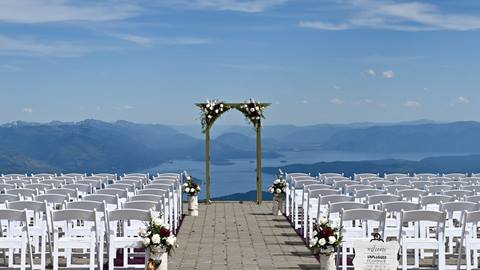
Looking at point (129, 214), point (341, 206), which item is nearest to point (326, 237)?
point (341, 206)

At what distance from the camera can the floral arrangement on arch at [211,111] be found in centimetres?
3150

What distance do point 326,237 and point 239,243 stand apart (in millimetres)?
5084

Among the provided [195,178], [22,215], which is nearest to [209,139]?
[195,178]

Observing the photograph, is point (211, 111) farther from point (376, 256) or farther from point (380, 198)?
point (376, 256)

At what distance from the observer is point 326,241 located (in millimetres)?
15453

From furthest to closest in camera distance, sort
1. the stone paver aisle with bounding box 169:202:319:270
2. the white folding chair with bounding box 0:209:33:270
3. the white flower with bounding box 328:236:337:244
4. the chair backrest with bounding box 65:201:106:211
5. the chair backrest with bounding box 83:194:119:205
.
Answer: the chair backrest with bounding box 83:194:119:205 < the stone paver aisle with bounding box 169:202:319:270 < the chair backrest with bounding box 65:201:106:211 < the white flower with bounding box 328:236:337:244 < the white folding chair with bounding box 0:209:33:270

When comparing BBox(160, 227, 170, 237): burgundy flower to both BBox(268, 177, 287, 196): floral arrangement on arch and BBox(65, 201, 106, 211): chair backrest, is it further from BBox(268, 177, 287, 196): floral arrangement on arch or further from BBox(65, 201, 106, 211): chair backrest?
BBox(268, 177, 287, 196): floral arrangement on arch

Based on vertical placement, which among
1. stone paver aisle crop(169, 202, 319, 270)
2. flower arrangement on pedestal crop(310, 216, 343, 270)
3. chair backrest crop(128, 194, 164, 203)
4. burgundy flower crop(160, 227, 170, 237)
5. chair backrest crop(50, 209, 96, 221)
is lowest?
stone paver aisle crop(169, 202, 319, 270)

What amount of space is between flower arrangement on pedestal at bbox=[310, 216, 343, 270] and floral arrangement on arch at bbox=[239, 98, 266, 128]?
620 inches

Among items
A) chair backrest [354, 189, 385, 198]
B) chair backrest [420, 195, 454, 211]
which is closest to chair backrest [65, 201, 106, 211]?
chair backrest [420, 195, 454, 211]

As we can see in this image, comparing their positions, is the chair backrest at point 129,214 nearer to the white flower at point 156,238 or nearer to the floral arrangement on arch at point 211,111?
the white flower at point 156,238

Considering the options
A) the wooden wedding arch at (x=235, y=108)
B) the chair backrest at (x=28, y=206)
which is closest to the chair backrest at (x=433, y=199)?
the chair backrest at (x=28, y=206)

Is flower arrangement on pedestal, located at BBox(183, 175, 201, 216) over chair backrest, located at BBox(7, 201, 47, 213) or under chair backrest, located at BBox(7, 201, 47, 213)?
under

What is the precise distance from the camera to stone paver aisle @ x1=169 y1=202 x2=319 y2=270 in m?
17.3
